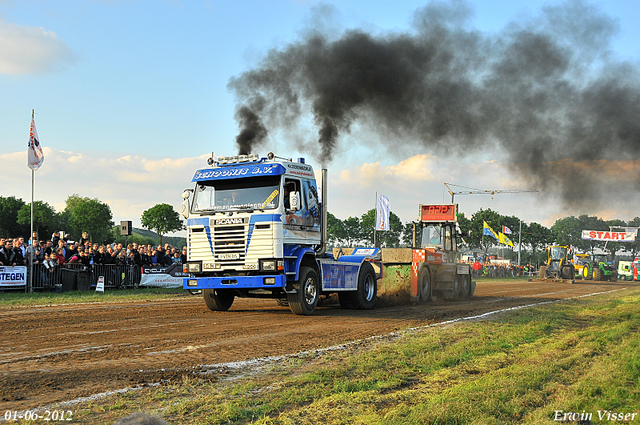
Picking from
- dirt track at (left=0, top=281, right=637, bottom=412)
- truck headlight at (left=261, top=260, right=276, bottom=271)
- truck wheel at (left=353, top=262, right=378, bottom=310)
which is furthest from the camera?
truck wheel at (left=353, top=262, right=378, bottom=310)

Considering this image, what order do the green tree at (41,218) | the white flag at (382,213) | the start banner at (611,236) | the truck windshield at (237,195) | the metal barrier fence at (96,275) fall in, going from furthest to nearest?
the green tree at (41,218) < the start banner at (611,236) < the white flag at (382,213) < the metal barrier fence at (96,275) < the truck windshield at (237,195)

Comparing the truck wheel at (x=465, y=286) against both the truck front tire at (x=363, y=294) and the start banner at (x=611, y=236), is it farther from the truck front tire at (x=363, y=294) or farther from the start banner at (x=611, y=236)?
the start banner at (x=611, y=236)

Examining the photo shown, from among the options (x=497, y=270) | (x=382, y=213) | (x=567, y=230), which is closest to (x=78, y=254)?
(x=382, y=213)

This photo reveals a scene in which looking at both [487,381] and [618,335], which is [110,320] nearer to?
[487,381]

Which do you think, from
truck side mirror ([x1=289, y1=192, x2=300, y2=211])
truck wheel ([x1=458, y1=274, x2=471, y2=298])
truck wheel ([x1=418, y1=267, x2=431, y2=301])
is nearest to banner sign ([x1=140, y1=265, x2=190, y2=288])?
truck wheel ([x1=418, y1=267, x2=431, y2=301])

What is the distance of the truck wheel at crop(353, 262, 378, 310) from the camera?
15102 millimetres

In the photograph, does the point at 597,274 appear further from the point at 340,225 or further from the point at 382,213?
the point at 340,225

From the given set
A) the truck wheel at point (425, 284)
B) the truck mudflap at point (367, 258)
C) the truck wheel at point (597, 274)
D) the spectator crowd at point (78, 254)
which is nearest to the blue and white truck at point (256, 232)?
the truck mudflap at point (367, 258)

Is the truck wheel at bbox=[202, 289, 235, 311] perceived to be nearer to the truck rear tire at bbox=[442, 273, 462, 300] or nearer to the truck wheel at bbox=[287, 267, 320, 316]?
the truck wheel at bbox=[287, 267, 320, 316]

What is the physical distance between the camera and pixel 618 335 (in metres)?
9.68

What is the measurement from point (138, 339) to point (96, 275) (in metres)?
13.4

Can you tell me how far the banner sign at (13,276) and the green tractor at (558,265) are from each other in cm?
3781

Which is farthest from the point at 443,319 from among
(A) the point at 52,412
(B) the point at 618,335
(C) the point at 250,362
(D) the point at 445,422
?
(A) the point at 52,412

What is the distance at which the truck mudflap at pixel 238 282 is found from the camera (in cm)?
1177
